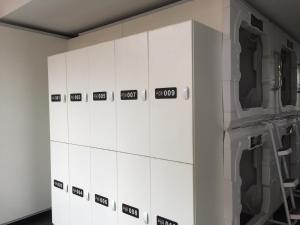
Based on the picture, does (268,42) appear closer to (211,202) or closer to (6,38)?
(211,202)

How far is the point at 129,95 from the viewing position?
221 cm

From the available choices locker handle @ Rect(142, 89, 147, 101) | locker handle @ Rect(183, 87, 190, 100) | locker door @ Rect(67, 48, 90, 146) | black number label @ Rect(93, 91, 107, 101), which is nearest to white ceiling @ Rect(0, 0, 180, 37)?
locker door @ Rect(67, 48, 90, 146)

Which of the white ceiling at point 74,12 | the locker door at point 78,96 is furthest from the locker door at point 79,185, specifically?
the white ceiling at point 74,12

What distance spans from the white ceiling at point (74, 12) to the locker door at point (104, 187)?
1493 mm

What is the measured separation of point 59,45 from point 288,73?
3.54m

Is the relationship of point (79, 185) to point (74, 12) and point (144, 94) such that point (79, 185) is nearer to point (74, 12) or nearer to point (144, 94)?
point (144, 94)

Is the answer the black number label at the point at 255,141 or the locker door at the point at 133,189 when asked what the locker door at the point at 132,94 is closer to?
the locker door at the point at 133,189

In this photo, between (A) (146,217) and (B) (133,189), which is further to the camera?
(B) (133,189)

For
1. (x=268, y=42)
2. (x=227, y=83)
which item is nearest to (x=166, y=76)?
(x=227, y=83)

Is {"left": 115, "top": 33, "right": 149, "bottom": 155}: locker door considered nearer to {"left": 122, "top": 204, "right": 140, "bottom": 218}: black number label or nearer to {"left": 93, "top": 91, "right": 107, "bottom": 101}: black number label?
{"left": 93, "top": 91, "right": 107, "bottom": 101}: black number label

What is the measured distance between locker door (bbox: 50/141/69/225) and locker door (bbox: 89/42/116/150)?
58 centimetres

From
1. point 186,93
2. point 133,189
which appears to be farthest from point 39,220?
point 186,93

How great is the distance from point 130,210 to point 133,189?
0.19m

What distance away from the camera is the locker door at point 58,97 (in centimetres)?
288
